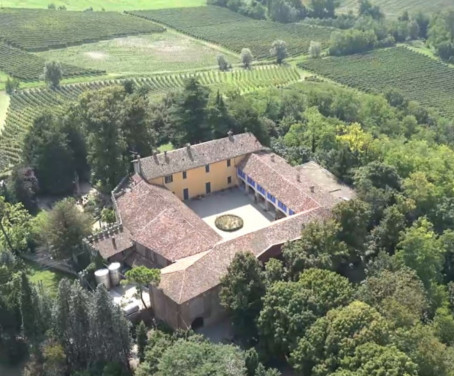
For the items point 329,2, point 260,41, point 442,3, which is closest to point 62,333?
point 260,41

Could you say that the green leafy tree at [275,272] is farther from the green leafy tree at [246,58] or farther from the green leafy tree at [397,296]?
the green leafy tree at [246,58]

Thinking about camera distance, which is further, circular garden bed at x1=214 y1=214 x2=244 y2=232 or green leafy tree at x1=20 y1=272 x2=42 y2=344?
circular garden bed at x1=214 y1=214 x2=244 y2=232

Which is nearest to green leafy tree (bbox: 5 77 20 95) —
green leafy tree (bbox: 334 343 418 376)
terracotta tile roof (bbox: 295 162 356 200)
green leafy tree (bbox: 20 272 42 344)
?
terracotta tile roof (bbox: 295 162 356 200)

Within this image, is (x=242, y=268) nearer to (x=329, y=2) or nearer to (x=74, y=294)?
(x=74, y=294)

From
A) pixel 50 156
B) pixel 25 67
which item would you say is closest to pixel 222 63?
pixel 25 67

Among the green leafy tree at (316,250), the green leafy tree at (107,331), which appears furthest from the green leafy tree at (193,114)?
the green leafy tree at (107,331)

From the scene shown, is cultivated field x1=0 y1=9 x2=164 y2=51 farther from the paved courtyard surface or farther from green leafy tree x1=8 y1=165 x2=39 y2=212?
the paved courtyard surface

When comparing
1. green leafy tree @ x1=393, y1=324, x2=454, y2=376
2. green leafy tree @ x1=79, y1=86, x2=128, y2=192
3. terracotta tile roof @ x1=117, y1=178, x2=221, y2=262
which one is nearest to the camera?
green leafy tree @ x1=393, y1=324, x2=454, y2=376
